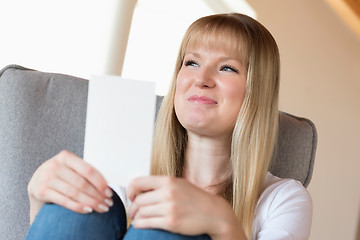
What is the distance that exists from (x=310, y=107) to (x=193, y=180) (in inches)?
60.7

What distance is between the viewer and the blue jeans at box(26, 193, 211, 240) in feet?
2.96

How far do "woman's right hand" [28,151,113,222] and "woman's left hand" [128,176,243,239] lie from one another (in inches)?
2.0

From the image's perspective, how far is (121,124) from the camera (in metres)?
0.89

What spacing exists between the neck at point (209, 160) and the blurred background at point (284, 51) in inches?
42.1

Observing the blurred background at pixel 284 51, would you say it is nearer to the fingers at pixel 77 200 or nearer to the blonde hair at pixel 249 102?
the blonde hair at pixel 249 102

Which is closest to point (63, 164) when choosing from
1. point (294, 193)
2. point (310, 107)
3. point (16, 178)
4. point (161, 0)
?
point (16, 178)

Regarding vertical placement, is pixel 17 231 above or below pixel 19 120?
below

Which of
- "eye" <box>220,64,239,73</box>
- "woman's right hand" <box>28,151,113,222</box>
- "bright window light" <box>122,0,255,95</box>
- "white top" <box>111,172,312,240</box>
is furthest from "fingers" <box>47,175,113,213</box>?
"bright window light" <box>122,0,255,95</box>

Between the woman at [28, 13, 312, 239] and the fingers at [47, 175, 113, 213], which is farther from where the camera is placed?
the woman at [28, 13, 312, 239]

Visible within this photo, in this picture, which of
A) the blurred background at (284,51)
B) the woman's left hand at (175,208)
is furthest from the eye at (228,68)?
the blurred background at (284,51)

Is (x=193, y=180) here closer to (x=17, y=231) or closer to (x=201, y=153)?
(x=201, y=153)

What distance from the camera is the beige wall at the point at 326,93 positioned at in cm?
273

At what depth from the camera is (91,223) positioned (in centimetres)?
94

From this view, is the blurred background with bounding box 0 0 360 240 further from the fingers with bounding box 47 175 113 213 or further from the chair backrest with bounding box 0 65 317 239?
the fingers with bounding box 47 175 113 213
